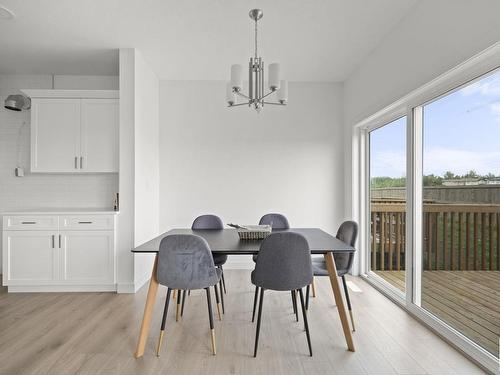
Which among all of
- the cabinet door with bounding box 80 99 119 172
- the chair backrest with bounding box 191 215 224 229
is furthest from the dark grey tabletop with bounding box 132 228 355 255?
the cabinet door with bounding box 80 99 119 172

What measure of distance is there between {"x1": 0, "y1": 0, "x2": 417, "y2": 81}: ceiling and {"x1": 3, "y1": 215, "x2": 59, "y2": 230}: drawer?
2.00 meters

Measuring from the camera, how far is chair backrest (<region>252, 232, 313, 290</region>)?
2066 millimetres

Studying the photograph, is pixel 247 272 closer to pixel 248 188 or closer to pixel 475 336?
pixel 248 188

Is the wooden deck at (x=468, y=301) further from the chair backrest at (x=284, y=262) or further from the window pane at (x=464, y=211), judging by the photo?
the chair backrest at (x=284, y=262)

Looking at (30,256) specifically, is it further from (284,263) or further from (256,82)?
(256,82)

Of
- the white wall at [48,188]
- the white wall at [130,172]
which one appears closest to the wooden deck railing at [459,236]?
the white wall at [130,172]

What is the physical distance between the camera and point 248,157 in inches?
177

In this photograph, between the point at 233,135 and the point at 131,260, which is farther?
the point at 233,135

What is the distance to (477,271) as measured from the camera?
2.17 m

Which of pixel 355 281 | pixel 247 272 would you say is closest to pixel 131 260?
pixel 247 272

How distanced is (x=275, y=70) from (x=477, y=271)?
2.17 m

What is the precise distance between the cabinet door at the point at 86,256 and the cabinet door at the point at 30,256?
4.6 inches

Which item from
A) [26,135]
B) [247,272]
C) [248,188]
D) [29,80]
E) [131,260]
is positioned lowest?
[247,272]

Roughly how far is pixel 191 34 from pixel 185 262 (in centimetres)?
245
